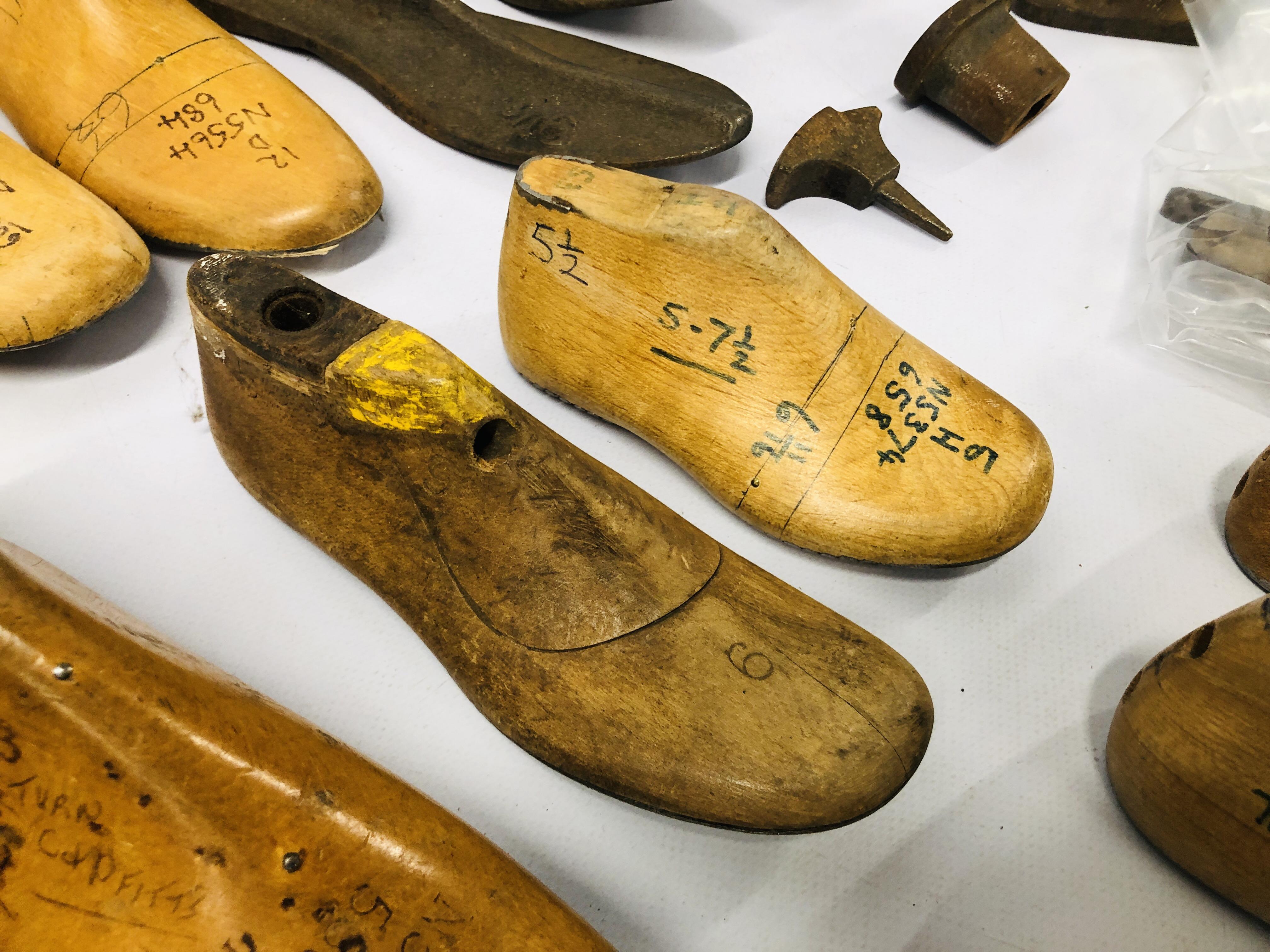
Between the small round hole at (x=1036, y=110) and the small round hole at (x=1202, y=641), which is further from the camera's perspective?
the small round hole at (x=1036, y=110)

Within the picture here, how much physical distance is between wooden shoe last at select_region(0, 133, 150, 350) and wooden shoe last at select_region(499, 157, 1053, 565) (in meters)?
0.42

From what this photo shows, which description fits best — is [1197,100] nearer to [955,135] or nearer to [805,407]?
[955,135]

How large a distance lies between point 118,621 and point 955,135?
1362 millimetres

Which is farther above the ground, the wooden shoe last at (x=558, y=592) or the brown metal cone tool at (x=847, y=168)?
the brown metal cone tool at (x=847, y=168)

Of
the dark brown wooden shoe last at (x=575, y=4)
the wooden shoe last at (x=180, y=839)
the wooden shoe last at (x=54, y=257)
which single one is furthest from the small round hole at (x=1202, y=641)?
the dark brown wooden shoe last at (x=575, y=4)

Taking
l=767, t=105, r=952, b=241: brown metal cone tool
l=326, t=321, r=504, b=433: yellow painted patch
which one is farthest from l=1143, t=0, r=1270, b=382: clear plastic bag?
l=326, t=321, r=504, b=433: yellow painted patch

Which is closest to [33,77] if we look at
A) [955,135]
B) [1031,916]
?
[955,135]

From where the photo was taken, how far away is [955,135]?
1.39 meters

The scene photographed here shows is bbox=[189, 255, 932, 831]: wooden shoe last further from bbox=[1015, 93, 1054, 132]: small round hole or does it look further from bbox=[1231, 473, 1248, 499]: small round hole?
bbox=[1015, 93, 1054, 132]: small round hole

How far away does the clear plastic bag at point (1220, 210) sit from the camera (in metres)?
1.11

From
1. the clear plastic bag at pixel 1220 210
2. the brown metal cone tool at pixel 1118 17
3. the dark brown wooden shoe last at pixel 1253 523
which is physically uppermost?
the brown metal cone tool at pixel 1118 17

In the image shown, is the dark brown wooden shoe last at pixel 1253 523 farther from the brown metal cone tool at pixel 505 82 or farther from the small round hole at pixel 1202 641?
the brown metal cone tool at pixel 505 82

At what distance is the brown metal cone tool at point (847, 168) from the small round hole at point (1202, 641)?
0.74 m

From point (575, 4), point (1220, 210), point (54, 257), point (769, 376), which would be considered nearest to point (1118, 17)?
point (1220, 210)
